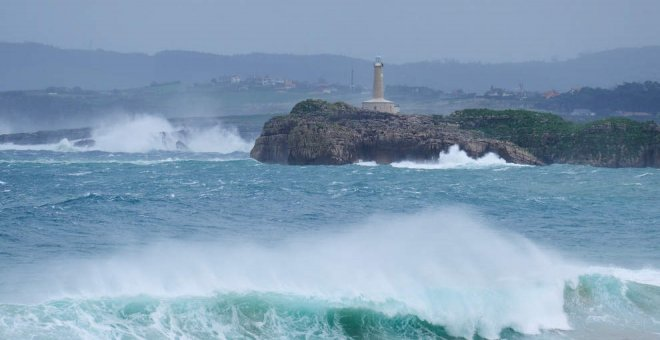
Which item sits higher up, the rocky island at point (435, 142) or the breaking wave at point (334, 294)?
the breaking wave at point (334, 294)

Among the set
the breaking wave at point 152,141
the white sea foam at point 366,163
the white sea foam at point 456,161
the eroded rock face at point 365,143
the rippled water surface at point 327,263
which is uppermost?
the rippled water surface at point 327,263

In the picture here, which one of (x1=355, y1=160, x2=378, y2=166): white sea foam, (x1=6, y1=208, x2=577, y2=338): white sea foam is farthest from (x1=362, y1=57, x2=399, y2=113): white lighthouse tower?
(x1=6, y1=208, x2=577, y2=338): white sea foam

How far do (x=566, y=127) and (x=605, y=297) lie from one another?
38017 millimetres

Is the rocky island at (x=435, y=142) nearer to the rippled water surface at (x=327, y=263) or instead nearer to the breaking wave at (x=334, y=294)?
the rippled water surface at (x=327, y=263)

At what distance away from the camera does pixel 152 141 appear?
78375 mm

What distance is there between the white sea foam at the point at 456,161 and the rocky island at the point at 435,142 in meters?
0.28

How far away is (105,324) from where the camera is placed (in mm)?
16031

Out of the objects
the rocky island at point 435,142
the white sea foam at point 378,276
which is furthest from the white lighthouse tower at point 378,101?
the white sea foam at point 378,276

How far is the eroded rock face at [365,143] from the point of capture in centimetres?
5166

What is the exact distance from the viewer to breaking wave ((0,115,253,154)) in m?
75.2

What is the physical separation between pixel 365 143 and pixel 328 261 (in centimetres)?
3254

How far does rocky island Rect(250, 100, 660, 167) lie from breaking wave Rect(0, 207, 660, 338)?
29.6 m

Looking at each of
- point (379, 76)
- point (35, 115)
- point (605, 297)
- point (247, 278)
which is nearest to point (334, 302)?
point (247, 278)

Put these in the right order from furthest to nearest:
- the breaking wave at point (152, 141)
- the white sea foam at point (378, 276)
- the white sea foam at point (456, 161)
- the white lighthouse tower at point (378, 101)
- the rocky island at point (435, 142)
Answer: the breaking wave at point (152, 141) < the white lighthouse tower at point (378, 101) < the rocky island at point (435, 142) < the white sea foam at point (456, 161) < the white sea foam at point (378, 276)
